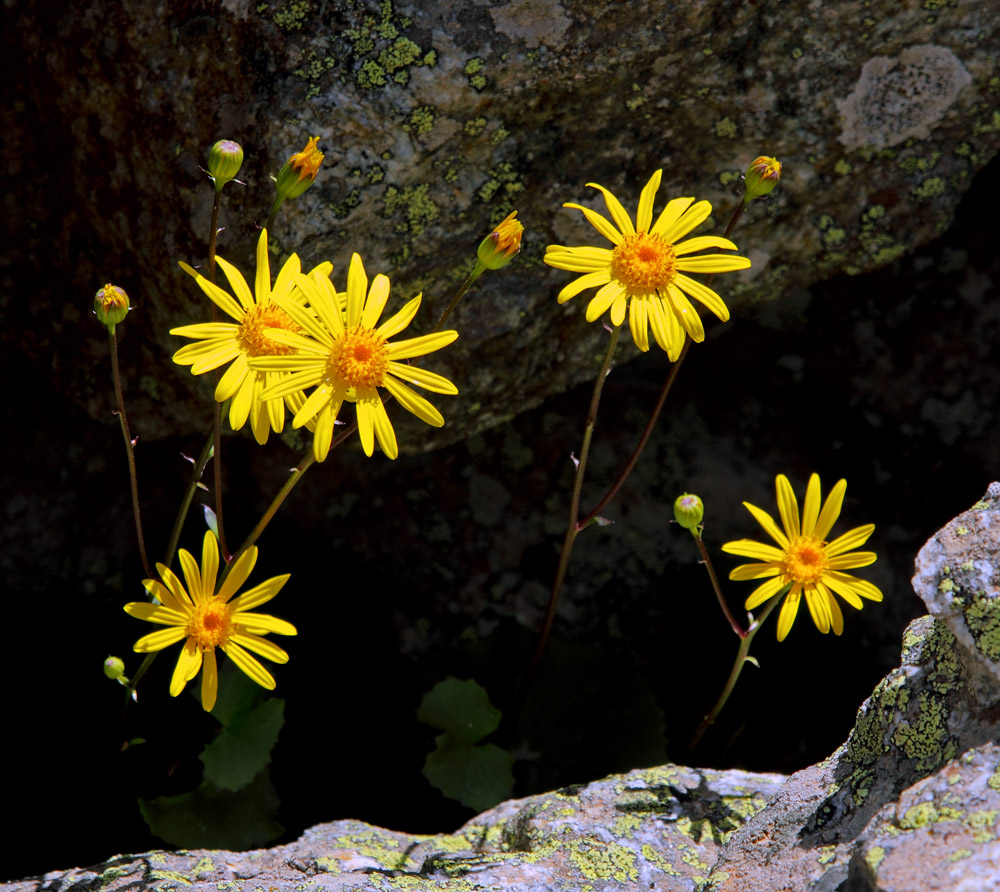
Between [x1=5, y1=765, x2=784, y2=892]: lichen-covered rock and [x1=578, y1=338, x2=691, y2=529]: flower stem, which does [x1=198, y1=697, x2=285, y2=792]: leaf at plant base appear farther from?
[x1=578, y1=338, x2=691, y2=529]: flower stem

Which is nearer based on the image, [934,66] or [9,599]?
[934,66]

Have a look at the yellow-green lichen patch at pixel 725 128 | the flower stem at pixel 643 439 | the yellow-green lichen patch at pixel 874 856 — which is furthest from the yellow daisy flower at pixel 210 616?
the yellow-green lichen patch at pixel 725 128

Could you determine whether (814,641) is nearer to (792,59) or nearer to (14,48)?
(792,59)

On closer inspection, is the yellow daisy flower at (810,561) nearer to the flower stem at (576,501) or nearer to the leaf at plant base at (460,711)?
the flower stem at (576,501)

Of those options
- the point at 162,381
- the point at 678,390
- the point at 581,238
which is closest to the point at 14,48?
the point at 162,381

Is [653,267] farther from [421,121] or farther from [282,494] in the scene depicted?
[282,494]
